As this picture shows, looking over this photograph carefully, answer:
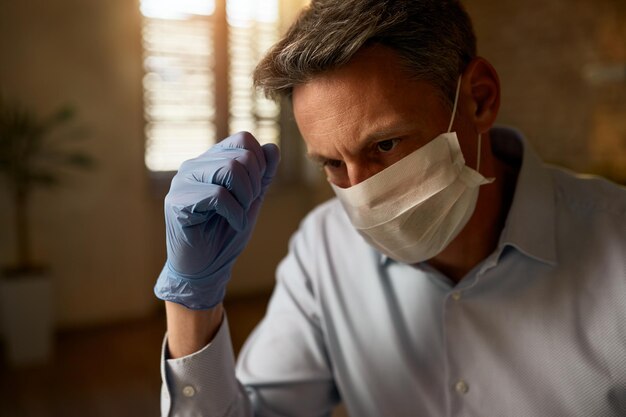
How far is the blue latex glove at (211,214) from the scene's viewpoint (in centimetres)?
83

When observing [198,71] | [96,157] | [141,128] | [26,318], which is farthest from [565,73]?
[26,318]

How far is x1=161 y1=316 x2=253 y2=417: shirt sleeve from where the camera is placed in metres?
0.94

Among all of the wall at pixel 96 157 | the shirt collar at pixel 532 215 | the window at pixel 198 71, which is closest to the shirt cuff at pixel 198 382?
the shirt collar at pixel 532 215

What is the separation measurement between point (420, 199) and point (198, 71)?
3402 mm

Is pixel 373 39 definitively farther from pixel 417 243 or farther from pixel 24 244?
pixel 24 244

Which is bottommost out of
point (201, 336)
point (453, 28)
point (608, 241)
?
point (201, 336)

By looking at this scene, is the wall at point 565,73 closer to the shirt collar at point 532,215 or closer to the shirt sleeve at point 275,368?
the shirt collar at point 532,215

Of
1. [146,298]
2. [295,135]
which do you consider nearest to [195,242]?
[146,298]

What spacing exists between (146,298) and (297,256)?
9.71 ft

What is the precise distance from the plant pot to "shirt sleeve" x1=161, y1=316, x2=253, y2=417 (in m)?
2.58

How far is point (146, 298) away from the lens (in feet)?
12.8

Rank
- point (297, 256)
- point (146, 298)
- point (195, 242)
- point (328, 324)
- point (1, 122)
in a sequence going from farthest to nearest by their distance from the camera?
1. point (146, 298)
2. point (1, 122)
3. point (297, 256)
4. point (328, 324)
5. point (195, 242)

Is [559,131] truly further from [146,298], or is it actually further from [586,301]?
[586,301]

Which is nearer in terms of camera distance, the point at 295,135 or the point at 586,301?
the point at 586,301
